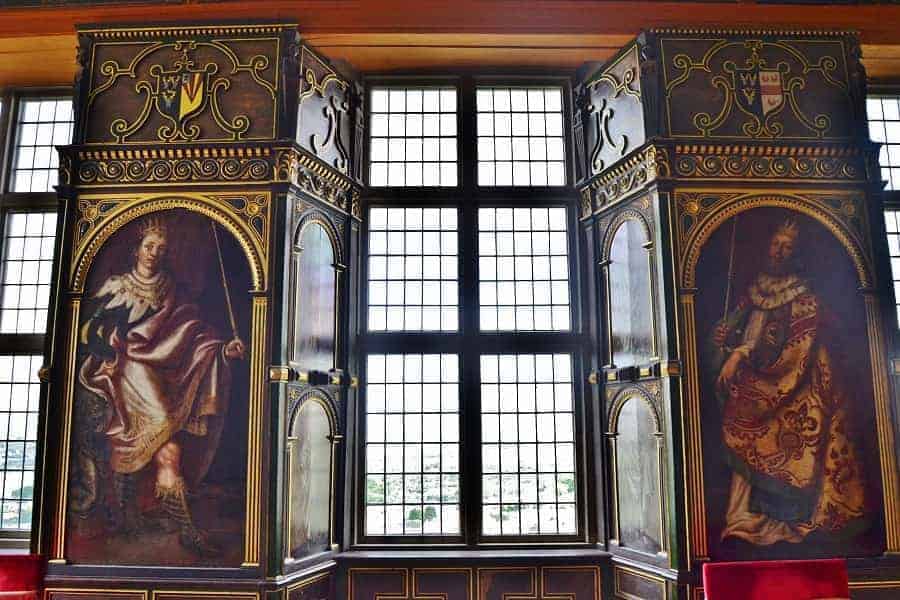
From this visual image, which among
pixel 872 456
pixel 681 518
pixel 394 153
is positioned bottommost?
pixel 681 518

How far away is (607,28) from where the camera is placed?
206 inches

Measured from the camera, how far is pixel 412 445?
5.50m

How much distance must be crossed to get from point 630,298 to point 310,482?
276 centimetres

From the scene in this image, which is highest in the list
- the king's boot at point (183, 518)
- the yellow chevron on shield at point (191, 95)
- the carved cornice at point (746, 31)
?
the carved cornice at point (746, 31)

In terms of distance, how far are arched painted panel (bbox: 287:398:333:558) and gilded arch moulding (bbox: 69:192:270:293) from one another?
1.13m

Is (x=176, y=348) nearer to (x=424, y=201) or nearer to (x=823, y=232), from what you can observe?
(x=424, y=201)

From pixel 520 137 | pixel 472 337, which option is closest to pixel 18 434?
pixel 472 337

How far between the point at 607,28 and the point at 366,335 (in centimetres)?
315

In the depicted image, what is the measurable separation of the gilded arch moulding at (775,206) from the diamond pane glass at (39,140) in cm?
545

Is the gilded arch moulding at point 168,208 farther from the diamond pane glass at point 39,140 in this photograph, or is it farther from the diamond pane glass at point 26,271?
the diamond pane glass at point 39,140

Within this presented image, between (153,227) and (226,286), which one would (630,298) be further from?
(153,227)

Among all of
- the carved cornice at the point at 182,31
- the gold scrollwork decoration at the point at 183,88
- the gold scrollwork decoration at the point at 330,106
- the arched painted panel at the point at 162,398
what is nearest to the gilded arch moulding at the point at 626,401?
the arched painted panel at the point at 162,398

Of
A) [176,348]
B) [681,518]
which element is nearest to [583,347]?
[681,518]

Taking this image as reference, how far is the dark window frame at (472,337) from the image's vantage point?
5.34 meters
